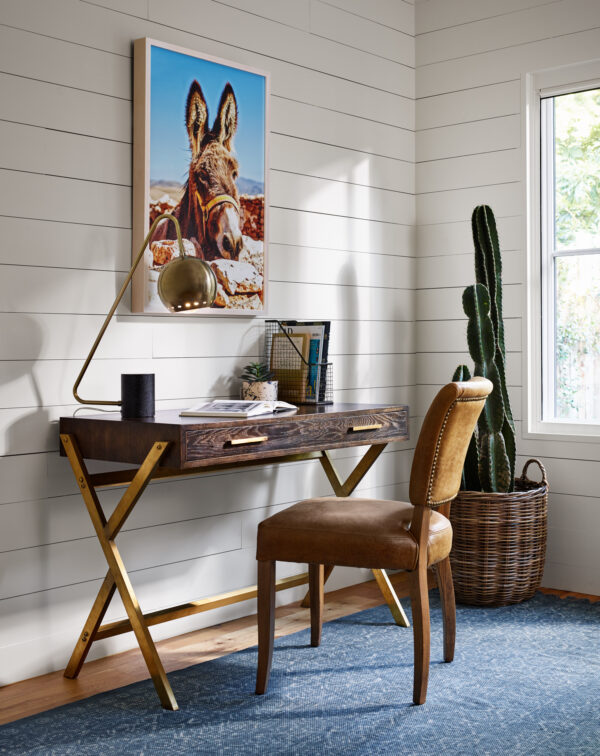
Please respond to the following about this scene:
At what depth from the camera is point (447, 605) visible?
2945mm

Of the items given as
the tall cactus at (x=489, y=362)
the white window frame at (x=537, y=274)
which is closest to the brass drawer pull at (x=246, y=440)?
the tall cactus at (x=489, y=362)

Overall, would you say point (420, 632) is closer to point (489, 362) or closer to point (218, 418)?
point (218, 418)

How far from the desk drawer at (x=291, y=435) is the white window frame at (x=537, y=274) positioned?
0.87m

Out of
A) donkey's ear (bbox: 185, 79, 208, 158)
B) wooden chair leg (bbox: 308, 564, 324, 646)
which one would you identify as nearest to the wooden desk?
wooden chair leg (bbox: 308, 564, 324, 646)

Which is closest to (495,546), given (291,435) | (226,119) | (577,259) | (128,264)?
(291,435)

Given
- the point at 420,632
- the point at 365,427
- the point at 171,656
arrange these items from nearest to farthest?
the point at 420,632 < the point at 171,656 < the point at 365,427

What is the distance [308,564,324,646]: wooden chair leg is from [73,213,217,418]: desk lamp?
2.71 feet

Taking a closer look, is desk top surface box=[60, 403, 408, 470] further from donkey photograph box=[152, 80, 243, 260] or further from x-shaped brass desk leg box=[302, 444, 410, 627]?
donkey photograph box=[152, 80, 243, 260]

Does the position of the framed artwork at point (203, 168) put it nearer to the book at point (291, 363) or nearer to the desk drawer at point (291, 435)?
the book at point (291, 363)

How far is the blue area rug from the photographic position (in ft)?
7.69

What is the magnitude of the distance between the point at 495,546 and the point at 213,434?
1486 millimetres

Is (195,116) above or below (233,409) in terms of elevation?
above

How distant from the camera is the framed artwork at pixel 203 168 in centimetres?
311

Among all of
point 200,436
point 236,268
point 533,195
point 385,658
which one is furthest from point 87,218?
point 533,195
